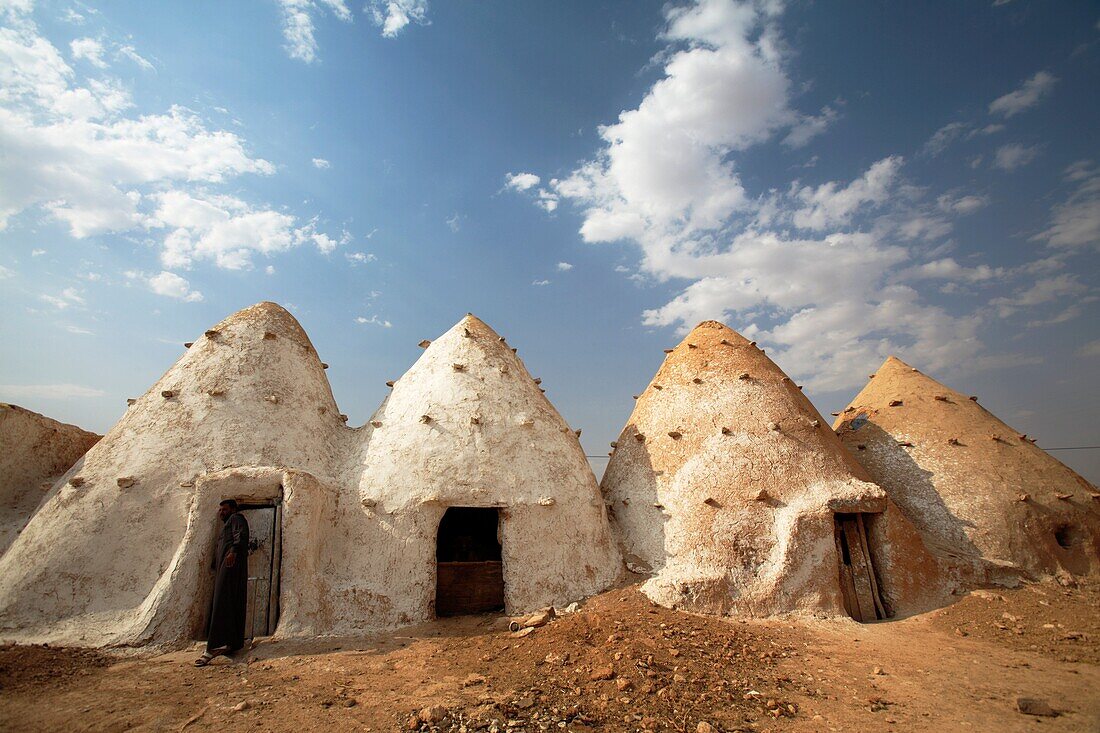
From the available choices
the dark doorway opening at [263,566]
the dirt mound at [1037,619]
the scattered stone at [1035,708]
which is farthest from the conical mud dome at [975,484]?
the dark doorway opening at [263,566]

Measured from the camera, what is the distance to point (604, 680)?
19.3ft

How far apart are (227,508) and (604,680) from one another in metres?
5.58

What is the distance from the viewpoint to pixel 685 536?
31.1 feet

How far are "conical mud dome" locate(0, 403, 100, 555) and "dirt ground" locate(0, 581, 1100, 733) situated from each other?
4030 millimetres

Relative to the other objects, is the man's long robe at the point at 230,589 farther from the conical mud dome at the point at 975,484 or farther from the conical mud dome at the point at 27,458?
the conical mud dome at the point at 975,484

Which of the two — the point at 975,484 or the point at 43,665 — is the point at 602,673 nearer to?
the point at 43,665

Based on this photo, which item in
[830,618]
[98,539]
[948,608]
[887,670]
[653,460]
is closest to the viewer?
[887,670]

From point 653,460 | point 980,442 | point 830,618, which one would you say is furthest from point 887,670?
point 980,442

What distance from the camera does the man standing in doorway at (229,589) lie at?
670 centimetres

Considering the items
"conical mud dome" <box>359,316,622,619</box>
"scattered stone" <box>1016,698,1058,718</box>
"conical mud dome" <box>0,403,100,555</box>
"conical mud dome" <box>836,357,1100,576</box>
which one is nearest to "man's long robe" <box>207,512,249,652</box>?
"conical mud dome" <box>359,316,622,619</box>

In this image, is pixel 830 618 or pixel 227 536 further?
pixel 830 618

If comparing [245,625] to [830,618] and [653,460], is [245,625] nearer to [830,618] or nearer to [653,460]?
[653,460]

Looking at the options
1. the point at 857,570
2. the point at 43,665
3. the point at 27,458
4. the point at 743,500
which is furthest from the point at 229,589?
the point at 857,570

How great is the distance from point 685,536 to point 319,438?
6909 mm
